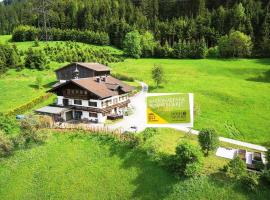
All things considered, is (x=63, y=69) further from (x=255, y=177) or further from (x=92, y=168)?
(x=255, y=177)

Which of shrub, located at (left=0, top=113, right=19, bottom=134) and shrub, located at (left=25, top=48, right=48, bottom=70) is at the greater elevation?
shrub, located at (left=25, top=48, right=48, bottom=70)

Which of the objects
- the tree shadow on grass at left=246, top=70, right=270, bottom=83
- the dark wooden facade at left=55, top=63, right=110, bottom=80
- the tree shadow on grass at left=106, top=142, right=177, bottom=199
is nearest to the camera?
the tree shadow on grass at left=106, top=142, right=177, bottom=199

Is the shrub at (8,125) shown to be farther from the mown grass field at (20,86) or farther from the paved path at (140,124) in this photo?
the paved path at (140,124)

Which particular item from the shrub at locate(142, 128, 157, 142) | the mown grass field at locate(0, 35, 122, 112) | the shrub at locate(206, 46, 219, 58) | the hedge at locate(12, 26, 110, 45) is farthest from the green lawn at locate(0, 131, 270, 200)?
the hedge at locate(12, 26, 110, 45)

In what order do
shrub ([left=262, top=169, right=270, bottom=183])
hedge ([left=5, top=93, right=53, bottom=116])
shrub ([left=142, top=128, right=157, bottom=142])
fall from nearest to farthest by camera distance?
shrub ([left=262, top=169, right=270, bottom=183]) < shrub ([left=142, top=128, right=157, bottom=142]) < hedge ([left=5, top=93, right=53, bottom=116])

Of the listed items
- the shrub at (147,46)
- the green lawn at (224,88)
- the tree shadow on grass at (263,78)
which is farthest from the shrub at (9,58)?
the tree shadow on grass at (263,78)

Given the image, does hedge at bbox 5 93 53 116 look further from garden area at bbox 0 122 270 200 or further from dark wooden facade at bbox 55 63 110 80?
garden area at bbox 0 122 270 200
